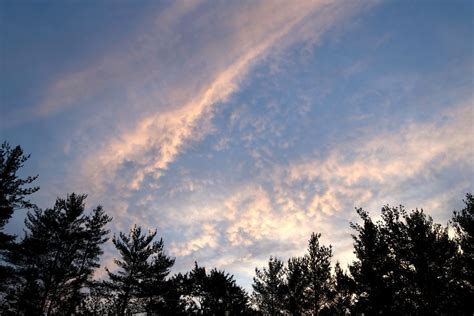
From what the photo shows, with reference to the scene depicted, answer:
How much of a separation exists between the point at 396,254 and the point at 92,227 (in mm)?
27322

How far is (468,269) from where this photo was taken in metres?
20.9

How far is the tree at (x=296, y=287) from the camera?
98.7ft

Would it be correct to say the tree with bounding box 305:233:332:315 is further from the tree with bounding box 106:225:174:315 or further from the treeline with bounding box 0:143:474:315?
the tree with bounding box 106:225:174:315

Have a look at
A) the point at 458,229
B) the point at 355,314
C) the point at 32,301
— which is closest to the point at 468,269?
the point at 458,229

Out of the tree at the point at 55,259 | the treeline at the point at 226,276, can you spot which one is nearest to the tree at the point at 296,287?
the treeline at the point at 226,276

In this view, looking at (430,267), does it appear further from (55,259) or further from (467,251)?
(55,259)

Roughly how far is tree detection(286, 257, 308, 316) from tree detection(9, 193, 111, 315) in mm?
20651

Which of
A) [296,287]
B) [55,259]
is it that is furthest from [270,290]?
[55,259]

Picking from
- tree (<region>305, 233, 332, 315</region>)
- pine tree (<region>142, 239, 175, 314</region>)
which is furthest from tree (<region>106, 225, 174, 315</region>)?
tree (<region>305, 233, 332, 315</region>)

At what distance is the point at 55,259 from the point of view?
82.5 feet

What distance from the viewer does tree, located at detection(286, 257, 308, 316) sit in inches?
1185

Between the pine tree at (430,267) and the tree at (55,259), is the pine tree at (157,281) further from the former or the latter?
the pine tree at (430,267)

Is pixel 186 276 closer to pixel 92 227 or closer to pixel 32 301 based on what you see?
pixel 92 227

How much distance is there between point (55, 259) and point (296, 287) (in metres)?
24.1
